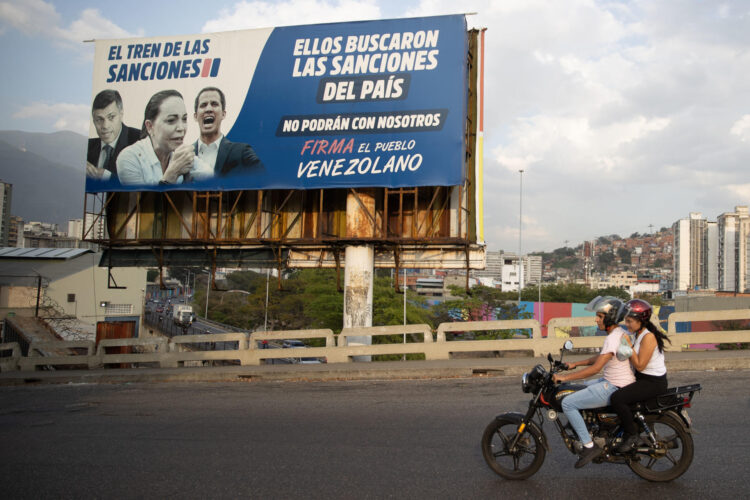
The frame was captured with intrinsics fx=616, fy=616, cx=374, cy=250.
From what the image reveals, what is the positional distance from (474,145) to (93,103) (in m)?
13.7

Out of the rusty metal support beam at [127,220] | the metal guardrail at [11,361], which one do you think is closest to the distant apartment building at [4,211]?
the metal guardrail at [11,361]

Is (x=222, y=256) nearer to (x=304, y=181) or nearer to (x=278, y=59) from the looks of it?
(x=304, y=181)

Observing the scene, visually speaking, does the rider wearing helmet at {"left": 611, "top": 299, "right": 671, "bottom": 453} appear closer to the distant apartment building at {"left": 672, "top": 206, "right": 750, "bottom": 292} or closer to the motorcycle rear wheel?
the motorcycle rear wheel

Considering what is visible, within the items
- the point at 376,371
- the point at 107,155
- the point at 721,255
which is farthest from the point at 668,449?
the point at 721,255

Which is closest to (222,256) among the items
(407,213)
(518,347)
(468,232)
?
(407,213)

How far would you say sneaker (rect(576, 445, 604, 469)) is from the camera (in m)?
5.72

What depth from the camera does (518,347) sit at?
15.6 metres

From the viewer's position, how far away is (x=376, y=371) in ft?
47.7

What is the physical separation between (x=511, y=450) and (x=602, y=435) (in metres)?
0.87

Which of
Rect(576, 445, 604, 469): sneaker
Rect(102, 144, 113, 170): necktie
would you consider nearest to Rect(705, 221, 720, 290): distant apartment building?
Rect(102, 144, 113, 170): necktie

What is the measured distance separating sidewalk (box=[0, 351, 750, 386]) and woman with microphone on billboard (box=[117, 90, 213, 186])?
7061mm

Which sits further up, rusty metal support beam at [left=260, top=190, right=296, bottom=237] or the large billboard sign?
the large billboard sign

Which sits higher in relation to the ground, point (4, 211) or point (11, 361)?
point (4, 211)

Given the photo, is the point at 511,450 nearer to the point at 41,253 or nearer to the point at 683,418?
the point at 683,418
